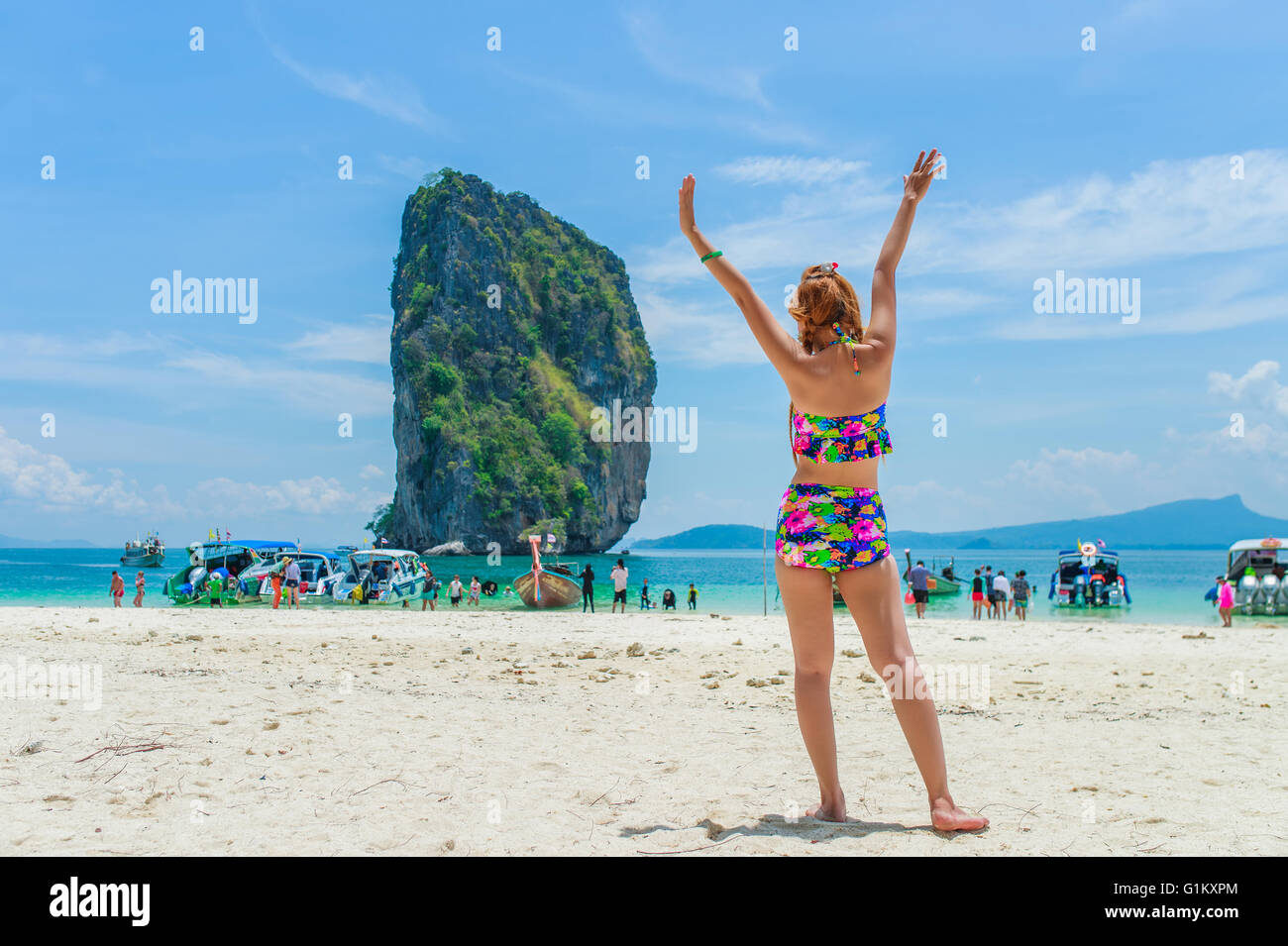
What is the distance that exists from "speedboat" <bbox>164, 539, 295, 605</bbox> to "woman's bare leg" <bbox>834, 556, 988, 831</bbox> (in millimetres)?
29874

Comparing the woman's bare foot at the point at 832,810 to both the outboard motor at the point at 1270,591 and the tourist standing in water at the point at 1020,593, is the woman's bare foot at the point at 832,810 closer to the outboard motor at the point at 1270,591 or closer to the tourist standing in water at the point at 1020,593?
the tourist standing in water at the point at 1020,593

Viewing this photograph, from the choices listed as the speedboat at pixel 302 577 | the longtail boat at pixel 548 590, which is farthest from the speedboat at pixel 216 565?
the longtail boat at pixel 548 590

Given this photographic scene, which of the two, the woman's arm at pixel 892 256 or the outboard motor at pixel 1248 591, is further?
the outboard motor at pixel 1248 591

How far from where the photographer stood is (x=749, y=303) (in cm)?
312

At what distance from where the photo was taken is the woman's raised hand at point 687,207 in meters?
3.20

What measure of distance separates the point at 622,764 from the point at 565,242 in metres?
123

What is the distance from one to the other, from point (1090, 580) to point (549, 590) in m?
21.4

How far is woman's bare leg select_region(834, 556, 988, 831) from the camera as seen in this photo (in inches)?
118

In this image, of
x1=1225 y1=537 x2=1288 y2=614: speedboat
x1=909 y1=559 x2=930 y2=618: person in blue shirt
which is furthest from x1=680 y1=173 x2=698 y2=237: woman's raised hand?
x1=1225 y1=537 x2=1288 y2=614: speedboat

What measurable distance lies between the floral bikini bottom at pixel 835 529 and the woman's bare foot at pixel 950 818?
3.25 ft
